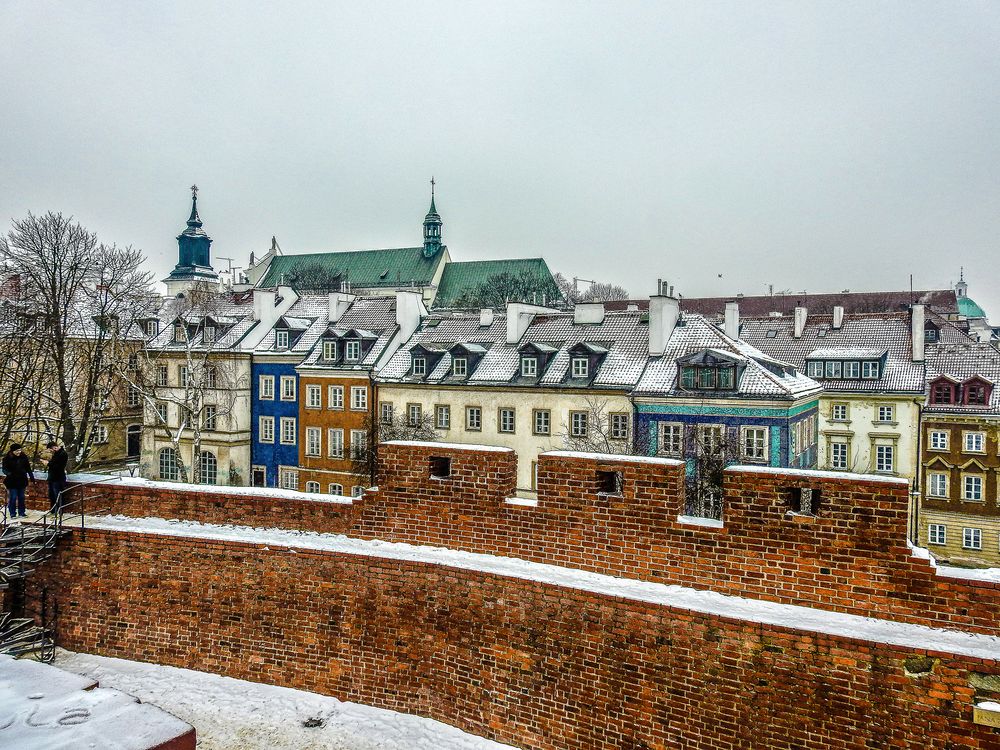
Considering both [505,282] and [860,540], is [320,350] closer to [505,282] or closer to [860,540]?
[860,540]

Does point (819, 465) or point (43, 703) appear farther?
point (819, 465)

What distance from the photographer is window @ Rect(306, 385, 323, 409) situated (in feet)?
97.7

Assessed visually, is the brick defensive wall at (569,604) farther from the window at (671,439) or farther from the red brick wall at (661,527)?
the window at (671,439)

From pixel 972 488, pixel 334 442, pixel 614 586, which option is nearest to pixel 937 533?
pixel 972 488

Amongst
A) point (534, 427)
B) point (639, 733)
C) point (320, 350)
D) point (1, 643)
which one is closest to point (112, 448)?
A: point (320, 350)

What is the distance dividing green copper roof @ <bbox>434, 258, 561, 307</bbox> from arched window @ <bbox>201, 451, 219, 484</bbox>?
3353 centimetres

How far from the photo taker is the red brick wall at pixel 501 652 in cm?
484

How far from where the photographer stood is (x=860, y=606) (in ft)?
16.9

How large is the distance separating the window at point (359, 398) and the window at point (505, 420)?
19.8ft

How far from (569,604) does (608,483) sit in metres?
1.10

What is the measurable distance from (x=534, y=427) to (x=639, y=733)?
65.7ft

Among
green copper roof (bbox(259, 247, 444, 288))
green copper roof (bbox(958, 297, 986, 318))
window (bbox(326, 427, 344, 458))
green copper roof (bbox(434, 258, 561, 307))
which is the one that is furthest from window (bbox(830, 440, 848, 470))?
green copper roof (bbox(958, 297, 986, 318))

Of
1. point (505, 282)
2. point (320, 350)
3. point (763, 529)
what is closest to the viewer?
point (763, 529)

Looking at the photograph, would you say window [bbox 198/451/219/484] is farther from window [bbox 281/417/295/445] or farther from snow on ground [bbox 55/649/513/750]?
snow on ground [bbox 55/649/513/750]
